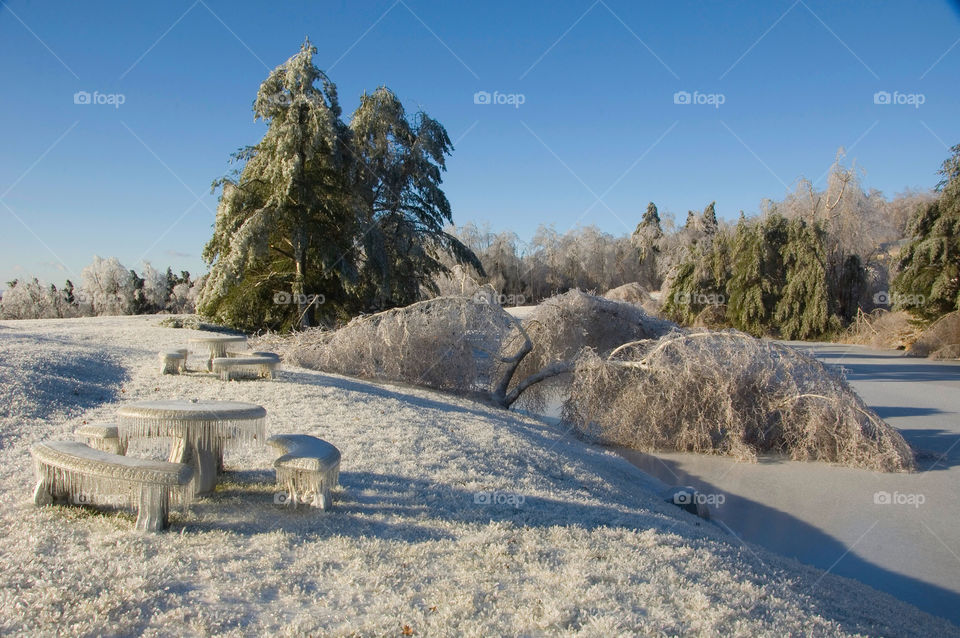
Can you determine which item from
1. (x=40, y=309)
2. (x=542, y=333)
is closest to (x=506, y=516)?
(x=542, y=333)

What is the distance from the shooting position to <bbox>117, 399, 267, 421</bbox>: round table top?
449 centimetres

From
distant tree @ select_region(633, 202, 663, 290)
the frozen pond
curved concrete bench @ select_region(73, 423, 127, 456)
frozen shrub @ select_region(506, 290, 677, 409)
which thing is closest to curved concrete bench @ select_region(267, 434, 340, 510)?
curved concrete bench @ select_region(73, 423, 127, 456)

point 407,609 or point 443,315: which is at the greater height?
point 443,315

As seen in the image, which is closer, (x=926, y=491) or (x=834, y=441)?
(x=926, y=491)

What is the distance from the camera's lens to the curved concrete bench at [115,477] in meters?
3.90

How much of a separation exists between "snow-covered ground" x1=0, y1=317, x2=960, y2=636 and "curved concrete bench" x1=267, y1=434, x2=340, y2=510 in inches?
5.6

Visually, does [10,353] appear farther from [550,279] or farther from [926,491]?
[550,279]

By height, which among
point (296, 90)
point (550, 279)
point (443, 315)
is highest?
point (296, 90)

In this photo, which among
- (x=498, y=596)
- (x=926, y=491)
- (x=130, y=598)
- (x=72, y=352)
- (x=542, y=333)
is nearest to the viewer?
(x=130, y=598)

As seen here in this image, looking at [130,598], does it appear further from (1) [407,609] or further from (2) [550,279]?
(2) [550,279]

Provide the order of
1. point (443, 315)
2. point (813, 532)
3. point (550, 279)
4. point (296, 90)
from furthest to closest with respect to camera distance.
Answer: point (550, 279) → point (296, 90) → point (443, 315) → point (813, 532)

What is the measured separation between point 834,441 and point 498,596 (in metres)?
7.91

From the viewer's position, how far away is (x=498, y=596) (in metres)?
3.66

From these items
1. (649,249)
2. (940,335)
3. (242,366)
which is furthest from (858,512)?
(649,249)
